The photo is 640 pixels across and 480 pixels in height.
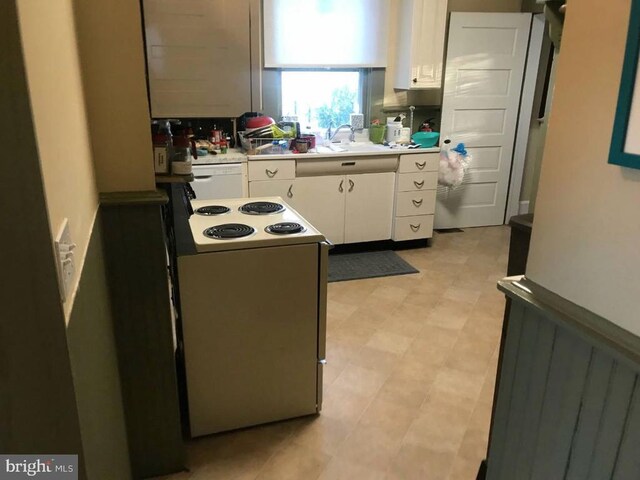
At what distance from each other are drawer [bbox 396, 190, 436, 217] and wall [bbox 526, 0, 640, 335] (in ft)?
10.2

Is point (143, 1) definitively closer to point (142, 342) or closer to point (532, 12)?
point (142, 342)

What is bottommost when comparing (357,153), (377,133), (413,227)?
(413,227)

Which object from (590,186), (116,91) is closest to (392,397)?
(590,186)

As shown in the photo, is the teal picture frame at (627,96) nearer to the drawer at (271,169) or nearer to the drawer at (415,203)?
the drawer at (271,169)

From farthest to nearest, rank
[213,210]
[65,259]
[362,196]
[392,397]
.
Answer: [362,196], [392,397], [213,210], [65,259]

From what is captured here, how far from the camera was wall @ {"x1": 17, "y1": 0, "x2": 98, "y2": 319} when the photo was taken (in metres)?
0.83

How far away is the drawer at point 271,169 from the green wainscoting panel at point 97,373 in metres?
2.23

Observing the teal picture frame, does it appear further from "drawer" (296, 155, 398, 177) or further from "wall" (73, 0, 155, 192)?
"drawer" (296, 155, 398, 177)

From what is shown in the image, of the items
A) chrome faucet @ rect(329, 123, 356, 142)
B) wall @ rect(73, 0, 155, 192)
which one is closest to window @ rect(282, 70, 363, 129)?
chrome faucet @ rect(329, 123, 356, 142)

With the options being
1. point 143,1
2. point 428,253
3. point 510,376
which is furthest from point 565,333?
point 428,253

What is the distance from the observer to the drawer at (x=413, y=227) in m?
4.37

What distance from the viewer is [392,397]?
8.13ft

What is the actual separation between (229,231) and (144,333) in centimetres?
51

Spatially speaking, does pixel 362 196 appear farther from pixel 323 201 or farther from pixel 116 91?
pixel 116 91
